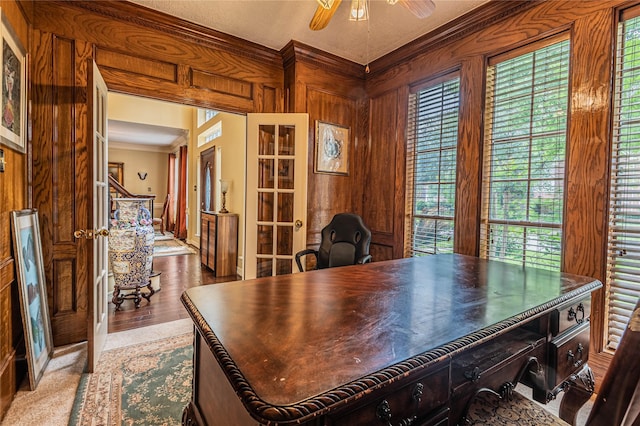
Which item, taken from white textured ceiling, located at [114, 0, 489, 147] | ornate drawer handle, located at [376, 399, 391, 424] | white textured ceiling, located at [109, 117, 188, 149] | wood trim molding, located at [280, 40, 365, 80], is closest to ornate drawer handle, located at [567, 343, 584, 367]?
ornate drawer handle, located at [376, 399, 391, 424]

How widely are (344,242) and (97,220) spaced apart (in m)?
1.88

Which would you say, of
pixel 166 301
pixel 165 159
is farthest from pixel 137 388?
pixel 165 159

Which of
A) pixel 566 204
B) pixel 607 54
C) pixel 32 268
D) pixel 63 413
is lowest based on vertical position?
pixel 63 413

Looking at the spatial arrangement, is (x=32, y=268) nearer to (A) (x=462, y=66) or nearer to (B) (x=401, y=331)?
(B) (x=401, y=331)

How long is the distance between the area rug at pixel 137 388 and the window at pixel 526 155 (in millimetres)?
2450

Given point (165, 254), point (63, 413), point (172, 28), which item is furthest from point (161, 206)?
point (63, 413)

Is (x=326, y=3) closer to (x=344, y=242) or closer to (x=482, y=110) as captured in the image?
(x=482, y=110)

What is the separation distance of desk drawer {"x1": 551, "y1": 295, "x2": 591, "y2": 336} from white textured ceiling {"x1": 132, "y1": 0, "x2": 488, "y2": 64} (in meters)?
2.23

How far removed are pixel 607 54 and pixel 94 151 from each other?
10.8ft

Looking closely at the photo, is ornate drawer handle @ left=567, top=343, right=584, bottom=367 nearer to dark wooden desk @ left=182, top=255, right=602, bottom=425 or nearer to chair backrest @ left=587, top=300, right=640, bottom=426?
dark wooden desk @ left=182, top=255, right=602, bottom=425

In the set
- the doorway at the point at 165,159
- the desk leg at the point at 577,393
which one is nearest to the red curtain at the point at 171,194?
the doorway at the point at 165,159

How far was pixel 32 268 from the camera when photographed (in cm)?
205

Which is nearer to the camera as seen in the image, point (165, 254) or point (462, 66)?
point (462, 66)

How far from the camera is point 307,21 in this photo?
2684mm
